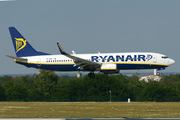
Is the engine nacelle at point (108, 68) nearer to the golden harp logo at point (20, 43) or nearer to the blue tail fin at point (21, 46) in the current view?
the blue tail fin at point (21, 46)

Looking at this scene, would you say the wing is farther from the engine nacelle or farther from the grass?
the grass

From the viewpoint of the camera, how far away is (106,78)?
9988 centimetres

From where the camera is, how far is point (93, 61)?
5403 centimetres

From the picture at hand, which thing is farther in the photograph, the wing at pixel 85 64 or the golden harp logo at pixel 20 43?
the golden harp logo at pixel 20 43

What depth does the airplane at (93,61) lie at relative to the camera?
5228cm

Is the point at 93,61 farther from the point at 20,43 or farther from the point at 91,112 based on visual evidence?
the point at 20,43

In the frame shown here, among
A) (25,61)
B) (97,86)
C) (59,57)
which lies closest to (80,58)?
(59,57)

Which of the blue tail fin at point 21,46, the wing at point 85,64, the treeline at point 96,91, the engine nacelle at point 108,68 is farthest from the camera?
the treeline at point 96,91

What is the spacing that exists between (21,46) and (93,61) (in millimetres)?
17103

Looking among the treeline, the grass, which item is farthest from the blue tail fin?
the treeline

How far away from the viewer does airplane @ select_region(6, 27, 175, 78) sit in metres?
52.3

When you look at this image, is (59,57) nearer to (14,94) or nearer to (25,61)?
(25,61)

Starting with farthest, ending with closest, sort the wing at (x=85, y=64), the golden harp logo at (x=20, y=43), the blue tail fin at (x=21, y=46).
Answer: the golden harp logo at (x=20, y=43) < the blue tail fin at (x=21, y=46) < the wing at (x=85, y=64)

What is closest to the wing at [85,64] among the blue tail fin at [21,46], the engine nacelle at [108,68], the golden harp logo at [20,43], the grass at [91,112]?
the engine nacelle at [108,68]
